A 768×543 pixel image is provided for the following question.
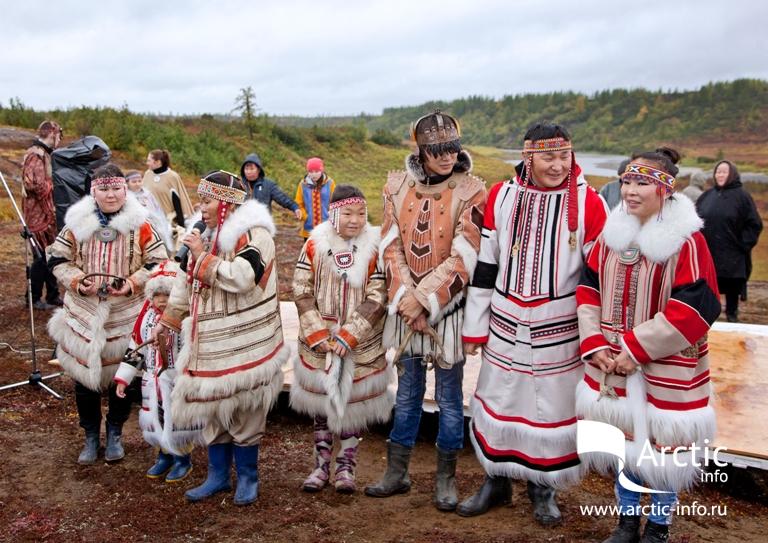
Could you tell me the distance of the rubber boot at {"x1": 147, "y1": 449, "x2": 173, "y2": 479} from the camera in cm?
394

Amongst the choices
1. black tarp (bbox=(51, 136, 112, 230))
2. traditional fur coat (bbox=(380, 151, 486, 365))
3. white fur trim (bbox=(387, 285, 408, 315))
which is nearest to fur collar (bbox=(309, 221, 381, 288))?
traditional fur coat (bbox=(380, 151, 486, 365))

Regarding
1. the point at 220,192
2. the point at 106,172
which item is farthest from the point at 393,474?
the point at 106,172

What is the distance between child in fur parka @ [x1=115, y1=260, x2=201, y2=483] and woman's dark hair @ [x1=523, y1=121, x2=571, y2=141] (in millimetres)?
2041

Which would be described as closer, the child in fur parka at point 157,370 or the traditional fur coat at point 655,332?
the traditional fur coat at point 655,332

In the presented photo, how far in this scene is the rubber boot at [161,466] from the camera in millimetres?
3943

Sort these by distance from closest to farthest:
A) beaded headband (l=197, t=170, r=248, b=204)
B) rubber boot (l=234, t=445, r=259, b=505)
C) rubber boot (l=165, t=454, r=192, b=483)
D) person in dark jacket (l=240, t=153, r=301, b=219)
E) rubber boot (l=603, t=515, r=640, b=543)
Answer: rubber boot (l=603, t=515, r=640, b=543) → beaded headband (l=197, t=170, r=248, b=204) → rubber boot (l=234, t=445, r=259, b=505) → rubber boot (l=165, t=454, r=192, b=483) → person in dark jacket (l=240, t=153, r=301, b=219)

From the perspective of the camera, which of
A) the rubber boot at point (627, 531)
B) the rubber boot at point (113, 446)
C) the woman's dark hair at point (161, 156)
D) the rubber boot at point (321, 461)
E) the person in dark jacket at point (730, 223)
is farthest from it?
the woman's dark hair at point (161, 156)

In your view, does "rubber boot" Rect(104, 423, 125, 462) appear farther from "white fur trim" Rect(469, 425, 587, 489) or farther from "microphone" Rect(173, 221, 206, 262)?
"white fur trim" Rect(469, 425, 587, 489)

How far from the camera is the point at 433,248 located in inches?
131

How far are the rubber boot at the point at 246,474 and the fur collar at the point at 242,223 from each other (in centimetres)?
110

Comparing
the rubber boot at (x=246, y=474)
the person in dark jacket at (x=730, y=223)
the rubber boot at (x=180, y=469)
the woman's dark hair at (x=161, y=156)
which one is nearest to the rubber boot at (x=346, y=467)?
the rubber boot at (x=246, y=474)

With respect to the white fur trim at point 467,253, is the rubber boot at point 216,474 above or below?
below

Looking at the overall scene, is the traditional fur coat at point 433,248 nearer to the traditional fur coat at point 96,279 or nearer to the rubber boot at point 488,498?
the rubber boot at point 488,498

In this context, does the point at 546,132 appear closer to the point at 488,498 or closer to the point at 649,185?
the point at 649,185
